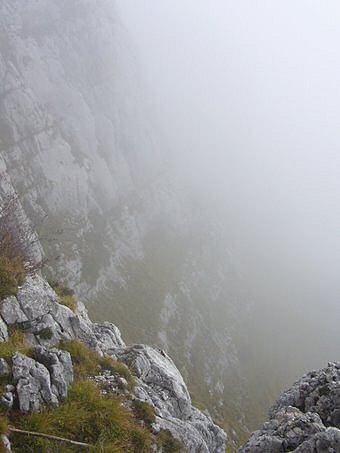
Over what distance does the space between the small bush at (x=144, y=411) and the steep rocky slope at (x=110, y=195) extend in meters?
38.0

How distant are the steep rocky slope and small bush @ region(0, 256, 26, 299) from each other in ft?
116

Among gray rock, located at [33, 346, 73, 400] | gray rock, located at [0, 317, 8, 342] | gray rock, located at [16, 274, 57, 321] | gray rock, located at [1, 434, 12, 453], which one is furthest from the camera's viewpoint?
gray rock, located at [16, 274, 57, 321]

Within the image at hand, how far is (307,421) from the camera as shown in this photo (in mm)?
Answer: 10391

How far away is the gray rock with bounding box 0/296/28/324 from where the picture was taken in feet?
37.5

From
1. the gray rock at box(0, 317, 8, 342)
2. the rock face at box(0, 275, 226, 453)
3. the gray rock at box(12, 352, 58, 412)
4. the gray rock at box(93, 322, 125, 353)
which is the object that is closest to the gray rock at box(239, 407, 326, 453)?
the rock face at box(0, 275, 226, 453)

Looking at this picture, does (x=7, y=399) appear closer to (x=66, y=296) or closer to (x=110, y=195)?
(x=66, y=296)

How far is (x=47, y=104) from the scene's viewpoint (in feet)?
213

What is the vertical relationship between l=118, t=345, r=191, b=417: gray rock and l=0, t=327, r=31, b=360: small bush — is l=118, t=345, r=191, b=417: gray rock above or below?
above

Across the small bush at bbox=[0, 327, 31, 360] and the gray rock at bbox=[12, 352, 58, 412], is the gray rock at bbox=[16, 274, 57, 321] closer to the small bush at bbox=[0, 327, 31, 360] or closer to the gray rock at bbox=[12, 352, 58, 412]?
the small bush at bbox=[0, 327, 31, 360]

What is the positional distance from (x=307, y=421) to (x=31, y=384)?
6925mm

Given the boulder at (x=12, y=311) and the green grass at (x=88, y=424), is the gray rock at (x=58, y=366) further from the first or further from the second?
the boulder at (x=12, y=311)

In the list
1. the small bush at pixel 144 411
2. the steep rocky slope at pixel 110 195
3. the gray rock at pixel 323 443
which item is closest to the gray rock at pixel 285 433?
the gray rock at pixel 323 443

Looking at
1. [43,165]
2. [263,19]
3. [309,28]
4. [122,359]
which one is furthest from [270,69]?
[122,359]

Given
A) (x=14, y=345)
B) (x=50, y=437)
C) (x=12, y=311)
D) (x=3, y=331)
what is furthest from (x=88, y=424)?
(x=12, y=311)
